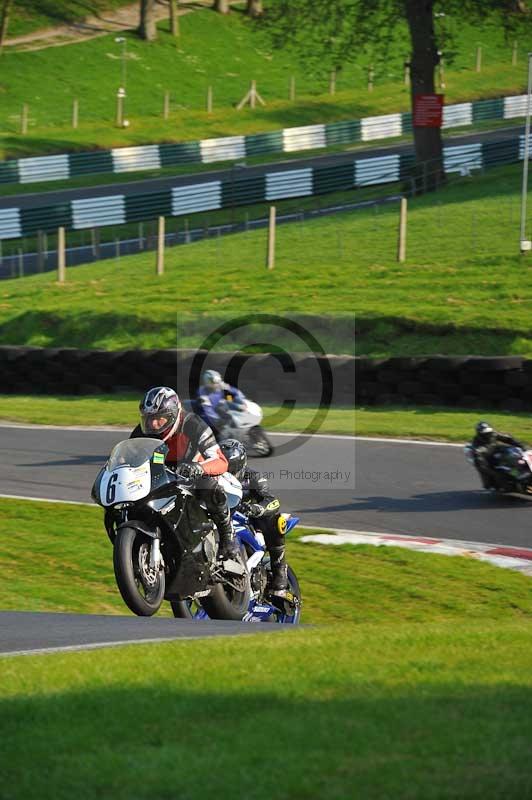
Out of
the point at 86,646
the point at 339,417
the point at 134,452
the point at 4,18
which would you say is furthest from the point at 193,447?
the point at 4,18

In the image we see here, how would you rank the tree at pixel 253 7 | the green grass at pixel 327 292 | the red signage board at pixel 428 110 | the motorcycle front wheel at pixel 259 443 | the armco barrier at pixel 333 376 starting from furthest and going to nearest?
the tree at pixel 253 7 → the red signage board at pixel 428 110 → the green grass at pixel 327 292 → the armco barrier at pixel 333 376 → the motorcycle front wheel at pixel 259 443

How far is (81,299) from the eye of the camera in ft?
87.5

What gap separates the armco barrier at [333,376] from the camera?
60.8 ft

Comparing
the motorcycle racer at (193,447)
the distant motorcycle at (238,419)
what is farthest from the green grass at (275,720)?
the distant motorcycle at (238,419)

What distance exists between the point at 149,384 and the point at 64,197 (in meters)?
20.7

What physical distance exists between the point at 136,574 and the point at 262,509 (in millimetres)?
1465

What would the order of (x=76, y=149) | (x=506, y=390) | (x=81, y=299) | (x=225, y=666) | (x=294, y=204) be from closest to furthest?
1. (x=225, y=666)
2. (x=506, y=390)
3. (x=81, y=299)
4. (x=294, y=204)
5. (x=76, y=149)

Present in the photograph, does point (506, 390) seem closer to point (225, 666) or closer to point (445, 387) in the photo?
point (445, 387)

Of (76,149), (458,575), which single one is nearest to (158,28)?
(76,149)

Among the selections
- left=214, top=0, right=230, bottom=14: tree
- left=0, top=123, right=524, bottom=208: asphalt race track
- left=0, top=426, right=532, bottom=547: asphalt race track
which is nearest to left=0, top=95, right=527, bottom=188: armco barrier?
left=0, top=123, right=524, bottom=208: asphalt race track

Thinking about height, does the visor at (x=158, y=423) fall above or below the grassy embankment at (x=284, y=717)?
above

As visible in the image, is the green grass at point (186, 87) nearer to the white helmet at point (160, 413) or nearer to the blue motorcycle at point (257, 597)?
the blue motorcycle at point (257, 597)

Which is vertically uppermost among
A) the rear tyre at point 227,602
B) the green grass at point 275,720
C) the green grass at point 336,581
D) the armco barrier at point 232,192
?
the armco barrier at point 232,192

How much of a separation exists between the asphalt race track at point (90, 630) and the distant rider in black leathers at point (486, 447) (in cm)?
582
